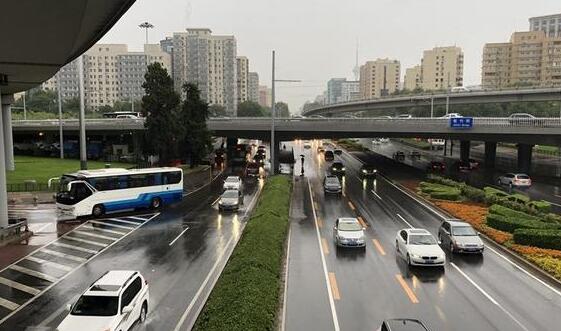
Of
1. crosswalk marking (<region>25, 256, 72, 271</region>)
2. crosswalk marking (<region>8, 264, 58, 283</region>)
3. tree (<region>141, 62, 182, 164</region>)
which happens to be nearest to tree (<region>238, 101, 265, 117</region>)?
tree (<region>141, 62, 182, 164</region>)

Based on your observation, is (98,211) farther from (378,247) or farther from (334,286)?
(334,286)

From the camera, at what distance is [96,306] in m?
14.6

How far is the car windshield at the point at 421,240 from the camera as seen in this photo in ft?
76.5

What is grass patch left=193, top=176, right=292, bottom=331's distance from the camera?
554 inches

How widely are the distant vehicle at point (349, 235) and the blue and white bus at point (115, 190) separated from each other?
1748 centimetres

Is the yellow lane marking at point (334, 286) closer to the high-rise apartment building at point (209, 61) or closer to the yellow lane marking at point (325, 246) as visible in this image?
the yellow lane marking at point (325, 246)

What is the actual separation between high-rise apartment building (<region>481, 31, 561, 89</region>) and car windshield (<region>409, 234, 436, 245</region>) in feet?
467

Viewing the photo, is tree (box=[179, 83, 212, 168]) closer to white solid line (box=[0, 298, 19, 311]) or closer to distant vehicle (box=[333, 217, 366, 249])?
distant vehicle (box=[333, 217, 366, 249])

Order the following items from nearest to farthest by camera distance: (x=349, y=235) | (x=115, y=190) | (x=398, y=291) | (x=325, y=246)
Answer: (x=398, y=291)
(x=349, y=235)
(x=325, y=246)
(x=115, y=190)

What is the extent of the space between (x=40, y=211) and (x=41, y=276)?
17.6 metres

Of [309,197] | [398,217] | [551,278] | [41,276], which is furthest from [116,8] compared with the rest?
[309,197]

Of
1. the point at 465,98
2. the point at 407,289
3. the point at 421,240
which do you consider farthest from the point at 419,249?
the point at 465,98

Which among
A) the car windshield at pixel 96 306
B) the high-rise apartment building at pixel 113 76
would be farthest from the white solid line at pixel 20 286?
the high-rise apartment building at pixel 113 76

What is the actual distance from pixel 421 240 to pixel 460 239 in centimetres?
300
